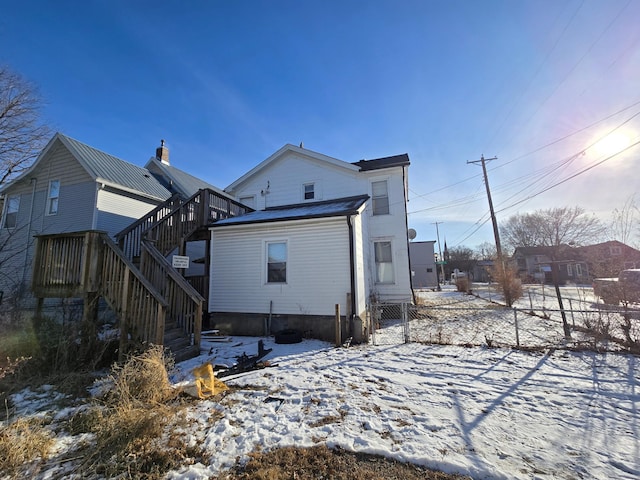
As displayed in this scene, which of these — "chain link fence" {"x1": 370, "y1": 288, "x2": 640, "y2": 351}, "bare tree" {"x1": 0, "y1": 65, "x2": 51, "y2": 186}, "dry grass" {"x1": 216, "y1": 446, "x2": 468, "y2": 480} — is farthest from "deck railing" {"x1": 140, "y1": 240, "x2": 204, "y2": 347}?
"bare tree" {"x1": 0, "y1": 65, "x2": 51, "y2": 186}

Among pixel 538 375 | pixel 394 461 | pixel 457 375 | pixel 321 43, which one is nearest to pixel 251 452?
pixel 394 461

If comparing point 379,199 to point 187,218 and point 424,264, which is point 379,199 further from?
point 424,264

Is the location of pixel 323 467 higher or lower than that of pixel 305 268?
lower

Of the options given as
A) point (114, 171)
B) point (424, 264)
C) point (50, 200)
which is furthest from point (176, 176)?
point (424, 264)

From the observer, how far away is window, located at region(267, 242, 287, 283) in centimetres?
914

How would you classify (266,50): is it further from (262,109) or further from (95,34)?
(95,34)

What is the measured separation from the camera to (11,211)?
13.6m

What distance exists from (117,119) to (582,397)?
51.9 ft

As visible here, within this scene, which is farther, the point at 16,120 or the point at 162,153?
the point at 162,153

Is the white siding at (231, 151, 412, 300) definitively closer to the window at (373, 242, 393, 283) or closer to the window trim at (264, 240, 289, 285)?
the window at (373, 242, 393, 283)

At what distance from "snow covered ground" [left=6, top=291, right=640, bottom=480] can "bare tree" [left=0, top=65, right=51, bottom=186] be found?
11399mm

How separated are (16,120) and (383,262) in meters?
16.2

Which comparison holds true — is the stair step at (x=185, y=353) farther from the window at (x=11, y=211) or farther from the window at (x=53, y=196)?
the window at (x=11, y=211)

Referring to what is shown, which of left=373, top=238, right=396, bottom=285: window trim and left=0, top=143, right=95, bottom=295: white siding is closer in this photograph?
left=0, top=143, right=95, bottom=295: white siding
